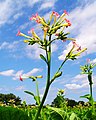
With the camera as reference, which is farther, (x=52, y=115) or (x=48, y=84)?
(x=52, y=115)

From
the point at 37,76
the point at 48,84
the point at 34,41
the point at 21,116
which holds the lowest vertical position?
the point at 21,116

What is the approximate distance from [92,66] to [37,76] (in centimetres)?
157

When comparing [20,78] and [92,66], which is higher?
[92,66]

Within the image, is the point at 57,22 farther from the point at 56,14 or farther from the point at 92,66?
the point at 92,66

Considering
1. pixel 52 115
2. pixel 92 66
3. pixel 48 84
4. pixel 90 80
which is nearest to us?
pixel 48 84

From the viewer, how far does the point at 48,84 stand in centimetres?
282

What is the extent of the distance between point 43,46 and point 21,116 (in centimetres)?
65

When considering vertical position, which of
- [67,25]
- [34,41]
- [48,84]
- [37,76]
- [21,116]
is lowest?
[21,116]

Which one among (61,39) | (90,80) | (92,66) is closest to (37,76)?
(61,39)

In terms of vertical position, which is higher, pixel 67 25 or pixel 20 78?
pixel 67 25

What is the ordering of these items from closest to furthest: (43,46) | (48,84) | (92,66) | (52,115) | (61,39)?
(48,84) → (43,46) → (61,39) → (52,115) → (92,66)

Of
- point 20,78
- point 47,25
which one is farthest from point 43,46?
point 20,78

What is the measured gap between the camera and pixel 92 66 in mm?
4770

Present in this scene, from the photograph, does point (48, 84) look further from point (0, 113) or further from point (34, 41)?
point (34, 41)
